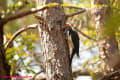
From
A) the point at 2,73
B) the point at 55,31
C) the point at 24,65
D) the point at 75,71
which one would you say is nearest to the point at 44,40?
the point at 55,31

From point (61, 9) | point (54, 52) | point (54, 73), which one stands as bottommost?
point (54, 73)

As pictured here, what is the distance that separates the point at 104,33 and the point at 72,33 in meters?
4.44

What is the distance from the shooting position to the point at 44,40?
3.36 meters

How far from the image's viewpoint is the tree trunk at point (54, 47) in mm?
3283

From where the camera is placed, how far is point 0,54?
4.62ft

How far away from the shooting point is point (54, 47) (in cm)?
332

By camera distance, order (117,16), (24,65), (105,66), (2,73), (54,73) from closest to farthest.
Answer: (117,16)
(2,73)
(54,73)
(105,66)
(24,65)

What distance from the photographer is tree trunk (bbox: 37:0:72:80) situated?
3.28m

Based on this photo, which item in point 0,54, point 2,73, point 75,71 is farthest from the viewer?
point 75,71

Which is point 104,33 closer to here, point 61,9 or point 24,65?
point 61,9

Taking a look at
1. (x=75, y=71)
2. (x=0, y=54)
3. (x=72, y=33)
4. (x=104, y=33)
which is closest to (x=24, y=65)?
(x=72, y=33)

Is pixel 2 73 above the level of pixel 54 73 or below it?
above

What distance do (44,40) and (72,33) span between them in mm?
1986

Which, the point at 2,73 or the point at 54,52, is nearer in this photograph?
the point at 2,73
